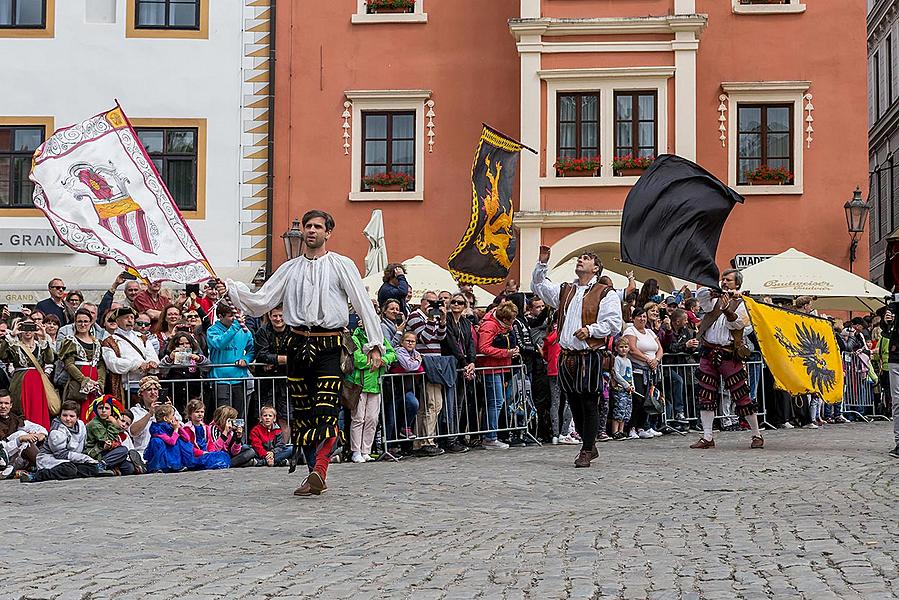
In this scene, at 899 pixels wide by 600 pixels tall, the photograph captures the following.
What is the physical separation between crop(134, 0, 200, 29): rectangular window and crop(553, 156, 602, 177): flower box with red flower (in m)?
8.00

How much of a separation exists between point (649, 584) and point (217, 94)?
79.7 ft

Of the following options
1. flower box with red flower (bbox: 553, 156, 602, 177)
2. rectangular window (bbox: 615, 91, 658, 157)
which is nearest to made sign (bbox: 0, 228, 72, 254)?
flower box with red flower (bbox: 553, 156, 602, 177)

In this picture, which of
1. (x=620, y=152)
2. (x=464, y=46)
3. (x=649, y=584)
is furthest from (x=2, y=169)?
(x=649, y=584)

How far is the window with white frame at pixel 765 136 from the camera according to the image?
96.1 ft

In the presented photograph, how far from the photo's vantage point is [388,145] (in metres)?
30.0

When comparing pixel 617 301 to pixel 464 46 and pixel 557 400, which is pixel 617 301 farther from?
pixel 464 46

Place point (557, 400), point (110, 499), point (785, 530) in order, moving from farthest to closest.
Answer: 1. point (557, 400)
2. point (110, 499)
3. point (785, 530)

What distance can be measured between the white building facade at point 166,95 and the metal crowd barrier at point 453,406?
535 inches

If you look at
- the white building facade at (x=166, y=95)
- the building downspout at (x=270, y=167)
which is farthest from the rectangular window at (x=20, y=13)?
the building downspout at (x=270, y=167)

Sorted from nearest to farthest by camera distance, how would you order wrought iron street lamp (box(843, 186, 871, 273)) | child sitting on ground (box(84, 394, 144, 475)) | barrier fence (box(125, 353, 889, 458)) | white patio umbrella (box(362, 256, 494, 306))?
child sitting on ground (box(84, 394, 144, 475)), barrier fence (box(125, 353, 889, 458)), white patio umbrella (box(362, 256, 494, 306)), wrought iron street lamp (box(843, 186, 871, 273))

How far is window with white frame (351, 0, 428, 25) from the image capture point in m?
29.8

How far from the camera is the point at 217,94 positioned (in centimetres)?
2973

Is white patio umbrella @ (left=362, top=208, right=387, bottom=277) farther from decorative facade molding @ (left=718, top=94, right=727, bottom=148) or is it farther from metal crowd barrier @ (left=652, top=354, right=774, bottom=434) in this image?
decorative facade molding @ (left=718, top=94, right=727, bottom=148)

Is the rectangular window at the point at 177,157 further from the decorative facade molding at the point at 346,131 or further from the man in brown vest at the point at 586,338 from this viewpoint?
the man in brown vest at the point at 586,338
